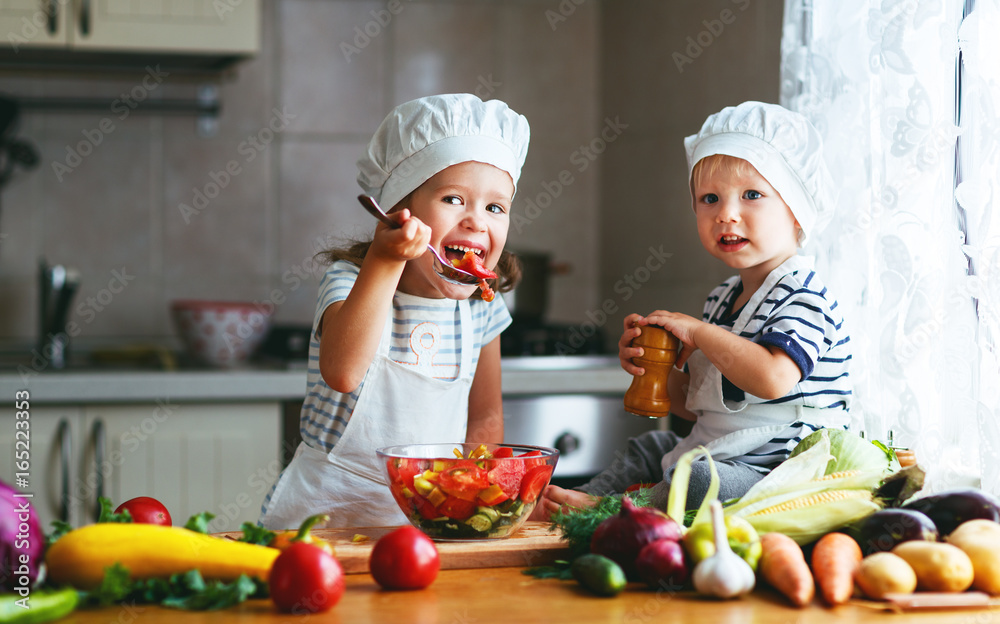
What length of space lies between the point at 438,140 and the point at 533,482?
482mm

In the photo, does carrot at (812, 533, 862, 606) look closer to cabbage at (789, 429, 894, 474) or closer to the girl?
cabbage at (789, 429, 894, 474)

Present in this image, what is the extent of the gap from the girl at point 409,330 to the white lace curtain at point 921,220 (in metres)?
0.50

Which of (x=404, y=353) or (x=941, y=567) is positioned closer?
(x=941, y=567)

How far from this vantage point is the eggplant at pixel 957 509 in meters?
0.86

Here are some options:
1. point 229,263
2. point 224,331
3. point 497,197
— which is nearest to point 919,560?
point 497,197

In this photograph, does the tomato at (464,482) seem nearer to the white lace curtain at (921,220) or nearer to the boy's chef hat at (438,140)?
the boy's chef hat at (438,140)

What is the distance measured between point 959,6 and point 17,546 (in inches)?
47.5

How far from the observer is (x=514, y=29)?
2738 millimetres

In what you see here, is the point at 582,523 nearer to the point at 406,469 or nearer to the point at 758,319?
the point at 406,469
